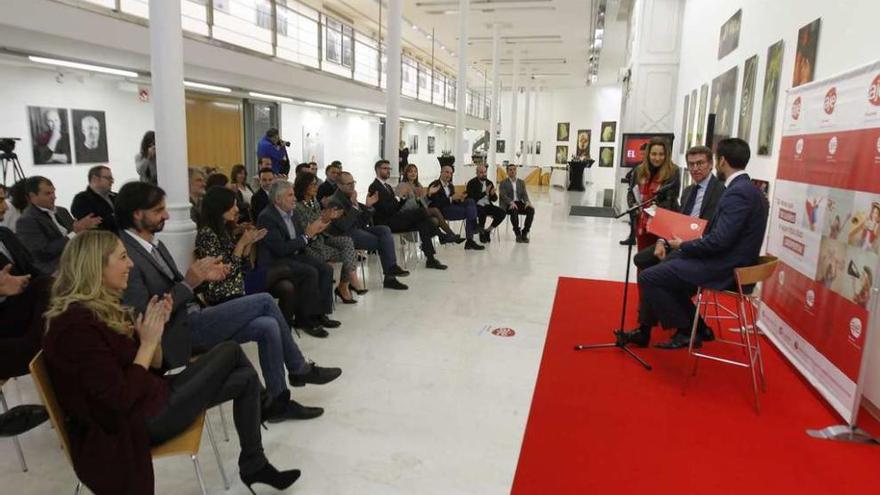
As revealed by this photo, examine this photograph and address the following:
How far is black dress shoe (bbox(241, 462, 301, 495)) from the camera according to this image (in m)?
2.21

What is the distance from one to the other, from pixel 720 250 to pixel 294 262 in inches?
116

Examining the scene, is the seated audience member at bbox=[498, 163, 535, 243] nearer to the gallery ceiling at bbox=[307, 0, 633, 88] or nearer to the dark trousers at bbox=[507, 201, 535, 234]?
the dark trousers at bbox=[507, 201, 535, 234]

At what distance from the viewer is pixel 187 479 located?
2.38m

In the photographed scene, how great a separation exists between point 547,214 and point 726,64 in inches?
241

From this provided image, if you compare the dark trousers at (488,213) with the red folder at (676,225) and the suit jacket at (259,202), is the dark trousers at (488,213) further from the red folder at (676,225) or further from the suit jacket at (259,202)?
the red folder at (676,225)

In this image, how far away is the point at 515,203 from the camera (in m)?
8.75

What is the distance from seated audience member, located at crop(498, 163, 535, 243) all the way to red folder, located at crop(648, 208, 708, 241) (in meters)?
4.77

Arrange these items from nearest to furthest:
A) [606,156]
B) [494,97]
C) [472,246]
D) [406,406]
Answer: [406,406], [472,246], [494,97], [606,156]

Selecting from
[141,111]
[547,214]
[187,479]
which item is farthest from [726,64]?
[141,111]

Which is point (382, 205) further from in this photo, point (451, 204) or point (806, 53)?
point (806, 53)

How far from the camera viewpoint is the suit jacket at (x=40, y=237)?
3525 mm

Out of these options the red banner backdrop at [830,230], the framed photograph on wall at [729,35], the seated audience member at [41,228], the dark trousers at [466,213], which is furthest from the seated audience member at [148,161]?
the framed photograph on wall at [729,35]

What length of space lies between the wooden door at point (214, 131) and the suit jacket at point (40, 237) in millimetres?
5274

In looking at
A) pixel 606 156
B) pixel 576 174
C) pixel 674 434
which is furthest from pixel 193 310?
pixel 606 156
